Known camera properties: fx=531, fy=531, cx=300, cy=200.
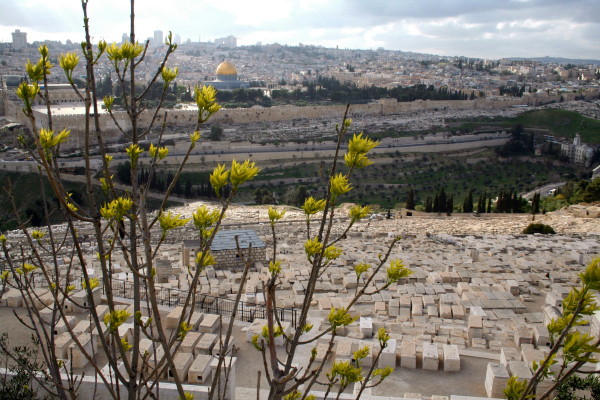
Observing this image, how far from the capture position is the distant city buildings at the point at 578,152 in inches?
966

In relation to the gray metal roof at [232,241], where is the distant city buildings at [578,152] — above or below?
above

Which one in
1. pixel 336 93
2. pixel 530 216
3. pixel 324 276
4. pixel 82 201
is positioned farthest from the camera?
pixel 336 93

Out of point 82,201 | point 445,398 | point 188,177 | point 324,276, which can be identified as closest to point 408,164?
point 188,177

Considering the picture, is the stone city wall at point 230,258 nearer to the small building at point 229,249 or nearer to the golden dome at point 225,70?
the small building at point 229,249

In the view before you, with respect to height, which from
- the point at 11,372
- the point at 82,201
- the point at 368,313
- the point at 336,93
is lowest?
the point at 82,201

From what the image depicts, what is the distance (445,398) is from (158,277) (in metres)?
4.27

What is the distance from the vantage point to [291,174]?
2241cm

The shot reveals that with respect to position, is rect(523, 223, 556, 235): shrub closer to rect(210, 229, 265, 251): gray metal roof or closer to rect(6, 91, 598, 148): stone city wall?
rect(210, 229, 265, 251): gray metal roof

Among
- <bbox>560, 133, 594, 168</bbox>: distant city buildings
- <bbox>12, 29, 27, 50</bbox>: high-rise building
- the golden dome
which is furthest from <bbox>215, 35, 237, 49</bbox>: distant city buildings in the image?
<bbox>560, 133, 594, 168</bbox>: distant city buildings

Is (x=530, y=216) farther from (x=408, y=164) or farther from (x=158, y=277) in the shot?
(x=408, y=164)

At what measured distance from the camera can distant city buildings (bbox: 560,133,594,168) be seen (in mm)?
24547

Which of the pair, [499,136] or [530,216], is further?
[499,136]

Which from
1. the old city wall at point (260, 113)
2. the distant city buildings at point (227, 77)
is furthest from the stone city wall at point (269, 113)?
the distant city buildings at point (227, 77)

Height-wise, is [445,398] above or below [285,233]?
above
